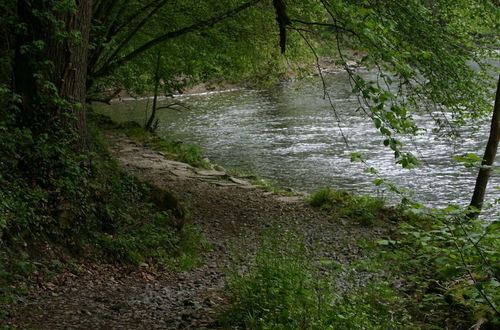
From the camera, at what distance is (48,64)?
20.3 feet

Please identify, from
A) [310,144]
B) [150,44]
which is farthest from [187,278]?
[310,144]


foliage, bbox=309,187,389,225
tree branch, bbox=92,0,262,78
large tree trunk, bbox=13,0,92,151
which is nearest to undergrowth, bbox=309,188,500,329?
foliage, bbox=309,187,389,225

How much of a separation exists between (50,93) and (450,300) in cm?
534

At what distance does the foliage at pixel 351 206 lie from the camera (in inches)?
432

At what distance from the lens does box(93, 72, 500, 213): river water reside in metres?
15.8

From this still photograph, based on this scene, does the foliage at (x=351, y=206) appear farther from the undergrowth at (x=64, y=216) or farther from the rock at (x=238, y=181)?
the undergrowth at (x=64, y=216)

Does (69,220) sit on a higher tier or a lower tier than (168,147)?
higher

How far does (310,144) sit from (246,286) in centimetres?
1656

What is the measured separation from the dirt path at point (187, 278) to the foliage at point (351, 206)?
332 mm

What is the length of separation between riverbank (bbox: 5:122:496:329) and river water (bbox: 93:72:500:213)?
8.48 feet

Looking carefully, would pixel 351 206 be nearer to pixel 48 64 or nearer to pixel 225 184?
pixel 225 184

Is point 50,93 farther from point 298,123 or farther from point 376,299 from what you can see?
point 298,123

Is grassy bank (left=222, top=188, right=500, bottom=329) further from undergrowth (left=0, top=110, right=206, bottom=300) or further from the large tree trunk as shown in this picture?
the large tree trunk

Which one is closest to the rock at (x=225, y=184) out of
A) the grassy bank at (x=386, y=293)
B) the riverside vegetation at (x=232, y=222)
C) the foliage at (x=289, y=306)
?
the riverside vegetation at (x=232, y=222)
